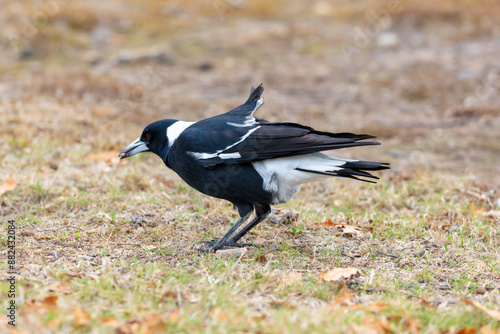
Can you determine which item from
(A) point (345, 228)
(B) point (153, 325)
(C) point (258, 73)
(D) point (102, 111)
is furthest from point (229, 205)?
(C) point (258, 73)

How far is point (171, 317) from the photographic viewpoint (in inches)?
94.7

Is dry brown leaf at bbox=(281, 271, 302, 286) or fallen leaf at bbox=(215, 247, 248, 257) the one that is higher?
fallen leaf at bbox=(215, 247, 248, 257)

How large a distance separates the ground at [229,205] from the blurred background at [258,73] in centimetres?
4

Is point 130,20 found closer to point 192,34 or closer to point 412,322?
point 192,34

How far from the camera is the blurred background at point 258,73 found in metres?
6.16

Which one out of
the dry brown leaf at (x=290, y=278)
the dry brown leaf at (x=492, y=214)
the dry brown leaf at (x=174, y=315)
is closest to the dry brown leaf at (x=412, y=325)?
the dry brown leaf at (x=290, y=278)

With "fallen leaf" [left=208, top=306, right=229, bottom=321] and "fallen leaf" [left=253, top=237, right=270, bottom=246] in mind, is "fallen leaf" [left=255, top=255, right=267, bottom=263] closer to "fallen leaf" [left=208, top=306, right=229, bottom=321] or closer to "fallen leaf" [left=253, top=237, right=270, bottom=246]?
"fallen leaf" [left=253, top=237, right=270, bottom=246]

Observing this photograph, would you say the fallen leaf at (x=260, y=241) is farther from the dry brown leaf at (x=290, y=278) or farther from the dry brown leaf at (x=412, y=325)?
the dry brown leaf at (x=412, y=325)

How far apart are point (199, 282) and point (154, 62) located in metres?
7.93

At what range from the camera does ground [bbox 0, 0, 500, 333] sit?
261 centimetres

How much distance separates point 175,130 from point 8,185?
1.51m

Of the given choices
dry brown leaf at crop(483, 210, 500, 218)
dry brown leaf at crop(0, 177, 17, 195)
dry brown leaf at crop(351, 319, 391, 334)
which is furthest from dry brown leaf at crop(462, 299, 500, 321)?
dry brown leaf at crop(0, 177, 17, 195)

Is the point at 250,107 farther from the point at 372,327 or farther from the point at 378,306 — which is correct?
the point at 372,327

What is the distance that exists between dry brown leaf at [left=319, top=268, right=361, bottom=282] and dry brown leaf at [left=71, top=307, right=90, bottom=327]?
1248 mm
